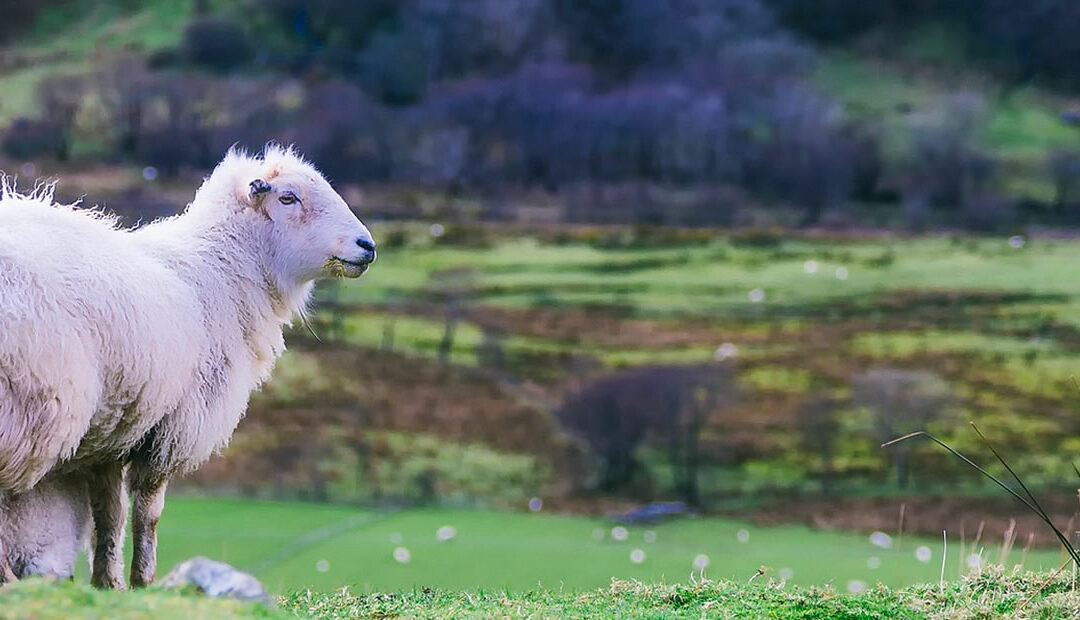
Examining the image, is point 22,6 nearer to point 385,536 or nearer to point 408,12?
point 408,12

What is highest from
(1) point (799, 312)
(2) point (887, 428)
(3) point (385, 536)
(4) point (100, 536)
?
(4) point (100, 536)

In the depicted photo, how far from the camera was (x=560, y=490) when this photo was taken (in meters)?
16.6

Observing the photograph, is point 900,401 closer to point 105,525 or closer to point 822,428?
point 822,428

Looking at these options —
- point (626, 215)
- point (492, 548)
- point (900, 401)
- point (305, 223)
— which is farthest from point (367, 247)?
point (626, 215)

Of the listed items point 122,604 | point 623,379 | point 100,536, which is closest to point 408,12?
point 623,379

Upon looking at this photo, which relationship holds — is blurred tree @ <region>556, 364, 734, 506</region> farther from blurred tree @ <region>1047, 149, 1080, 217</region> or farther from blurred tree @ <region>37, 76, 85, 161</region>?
blurred tree @ <region>37, 76, 85, 161</region>

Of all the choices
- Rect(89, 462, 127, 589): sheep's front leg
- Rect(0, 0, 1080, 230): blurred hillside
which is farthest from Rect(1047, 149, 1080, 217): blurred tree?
Rect(89, 462, 127, 589): sheep's front leg

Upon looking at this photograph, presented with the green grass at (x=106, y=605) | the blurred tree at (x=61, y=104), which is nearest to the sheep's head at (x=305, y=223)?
the green grass at (x=106, y=605)

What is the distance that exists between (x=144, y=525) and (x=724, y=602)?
2920mm

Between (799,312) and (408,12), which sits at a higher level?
(408,12)

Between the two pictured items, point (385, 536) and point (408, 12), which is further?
point (408, 12)

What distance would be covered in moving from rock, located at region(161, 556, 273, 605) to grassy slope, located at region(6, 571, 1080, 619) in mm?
894

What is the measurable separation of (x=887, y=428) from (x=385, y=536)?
6.78 m

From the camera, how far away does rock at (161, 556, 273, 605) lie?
470 cm
